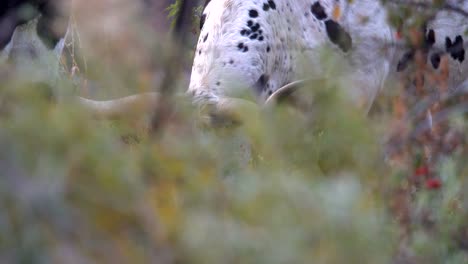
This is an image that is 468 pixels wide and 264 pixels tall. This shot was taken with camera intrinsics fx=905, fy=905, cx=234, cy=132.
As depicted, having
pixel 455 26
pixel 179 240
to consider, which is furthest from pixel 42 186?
pixel 455 26

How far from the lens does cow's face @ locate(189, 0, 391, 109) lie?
5.86 metres

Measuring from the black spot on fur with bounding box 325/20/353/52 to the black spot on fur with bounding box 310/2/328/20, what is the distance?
2.1 inches

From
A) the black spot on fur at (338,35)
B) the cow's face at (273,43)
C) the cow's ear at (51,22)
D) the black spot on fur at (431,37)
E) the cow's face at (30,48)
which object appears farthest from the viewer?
the black spot on fur at (431,37)

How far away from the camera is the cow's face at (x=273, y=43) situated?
5863 mm

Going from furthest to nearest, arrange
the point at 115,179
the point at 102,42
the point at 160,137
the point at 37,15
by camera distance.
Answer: the point at 37,15 → the point at 102,42 → the point at 160,137 → the point at 115,179

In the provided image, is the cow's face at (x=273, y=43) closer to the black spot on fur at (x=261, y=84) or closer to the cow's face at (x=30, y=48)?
the black spot on fur at (x=261, y=84)

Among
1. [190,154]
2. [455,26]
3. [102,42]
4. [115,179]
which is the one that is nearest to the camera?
[115,179]

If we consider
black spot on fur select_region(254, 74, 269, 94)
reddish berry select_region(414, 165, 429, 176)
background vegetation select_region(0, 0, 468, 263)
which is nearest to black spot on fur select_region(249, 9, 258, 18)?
black spot on fur select_region(254, 74, 269, 94)

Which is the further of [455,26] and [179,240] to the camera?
[455,26]

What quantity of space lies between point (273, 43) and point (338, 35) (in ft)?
1.98

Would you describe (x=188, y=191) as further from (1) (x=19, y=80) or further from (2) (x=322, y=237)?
(1) (x=19, y=80)

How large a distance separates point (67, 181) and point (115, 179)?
0.10m

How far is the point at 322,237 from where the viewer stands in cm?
165

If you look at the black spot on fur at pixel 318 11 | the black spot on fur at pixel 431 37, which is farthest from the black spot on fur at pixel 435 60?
the black spot on fur at pixel 318 11
